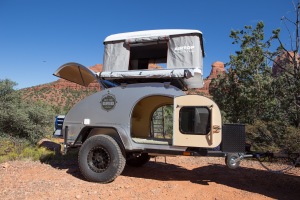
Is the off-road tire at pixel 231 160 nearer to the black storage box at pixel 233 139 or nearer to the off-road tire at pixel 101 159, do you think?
the black storage box at pixel 233 139

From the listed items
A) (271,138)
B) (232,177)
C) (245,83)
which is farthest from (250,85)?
(232,177)

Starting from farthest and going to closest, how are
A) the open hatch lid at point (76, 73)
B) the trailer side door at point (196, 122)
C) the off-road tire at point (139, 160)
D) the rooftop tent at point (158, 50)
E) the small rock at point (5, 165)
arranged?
the off-road tire at point (139, 160)
the open hatch lid at point (76, 73)
the small rock at point (5, 165)
the rooftop tent at point (158, 50)
the trailer side door at point (196, 122)

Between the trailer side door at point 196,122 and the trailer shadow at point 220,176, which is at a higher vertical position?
the trailer side door at point 196,122

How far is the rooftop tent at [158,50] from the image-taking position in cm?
613

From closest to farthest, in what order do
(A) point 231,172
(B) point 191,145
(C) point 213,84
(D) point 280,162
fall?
(B) point 191,145, (A) point 231,172, (D) point 280,162, (C) point 213,84

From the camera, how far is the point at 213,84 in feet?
71.6

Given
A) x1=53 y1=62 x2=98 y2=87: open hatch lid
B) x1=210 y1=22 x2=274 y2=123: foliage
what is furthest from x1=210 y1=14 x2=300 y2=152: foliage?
x1=53 y1=62 x2=98 y2=87: open hatch lid

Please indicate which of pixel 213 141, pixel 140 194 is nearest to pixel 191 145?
pixel 213 141

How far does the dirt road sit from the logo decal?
5.41ft

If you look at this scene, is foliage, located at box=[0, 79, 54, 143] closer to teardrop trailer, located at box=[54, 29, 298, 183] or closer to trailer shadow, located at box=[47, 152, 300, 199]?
trailer shadow, located at box=[47, 152, 300, 199]

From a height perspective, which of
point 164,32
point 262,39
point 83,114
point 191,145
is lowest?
point 191,145

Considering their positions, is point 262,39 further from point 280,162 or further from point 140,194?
point 140,194

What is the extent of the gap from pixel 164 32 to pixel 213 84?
52.5ft

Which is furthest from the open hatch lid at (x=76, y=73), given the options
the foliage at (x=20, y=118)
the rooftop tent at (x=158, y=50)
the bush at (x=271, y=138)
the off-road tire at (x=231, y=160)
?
the bush at (x=271, y=138)
